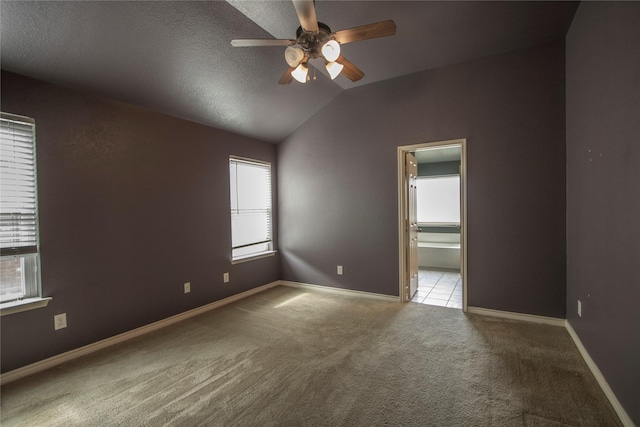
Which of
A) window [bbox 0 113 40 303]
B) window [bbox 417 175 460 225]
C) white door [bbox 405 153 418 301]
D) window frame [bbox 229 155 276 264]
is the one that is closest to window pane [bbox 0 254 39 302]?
window [bbox 0 113 40 303]

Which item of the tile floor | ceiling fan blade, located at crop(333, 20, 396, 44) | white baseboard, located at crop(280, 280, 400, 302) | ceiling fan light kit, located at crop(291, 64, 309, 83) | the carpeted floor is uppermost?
ceiling fan blade, located at crop(333, 20, 396, 44)

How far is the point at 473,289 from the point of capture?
339 centimetres

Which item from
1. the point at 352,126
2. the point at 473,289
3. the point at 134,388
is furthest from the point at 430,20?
the point at 134,388

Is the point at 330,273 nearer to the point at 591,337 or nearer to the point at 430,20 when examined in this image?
the point at 591,337

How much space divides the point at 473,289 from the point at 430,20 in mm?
2856

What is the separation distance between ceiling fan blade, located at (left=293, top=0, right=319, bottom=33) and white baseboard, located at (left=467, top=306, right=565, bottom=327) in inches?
130

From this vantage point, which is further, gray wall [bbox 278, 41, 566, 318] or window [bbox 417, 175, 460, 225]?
window [bbox 417, 175, 460, 225]

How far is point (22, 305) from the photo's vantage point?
222cm

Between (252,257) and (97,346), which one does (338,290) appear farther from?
(97,346)

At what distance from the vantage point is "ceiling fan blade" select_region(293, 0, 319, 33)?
161cm

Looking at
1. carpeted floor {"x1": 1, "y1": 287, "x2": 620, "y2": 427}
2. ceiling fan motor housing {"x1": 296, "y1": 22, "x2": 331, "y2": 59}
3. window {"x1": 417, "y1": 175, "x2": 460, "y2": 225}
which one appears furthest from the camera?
window {"x1": 417, "y1": 175, "x2": 460, "y2": 225}

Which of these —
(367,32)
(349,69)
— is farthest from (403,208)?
(367,32)

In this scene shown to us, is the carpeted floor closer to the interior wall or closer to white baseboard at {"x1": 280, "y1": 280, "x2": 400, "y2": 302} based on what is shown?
the interior wall

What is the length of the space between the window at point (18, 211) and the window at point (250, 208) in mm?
2050
